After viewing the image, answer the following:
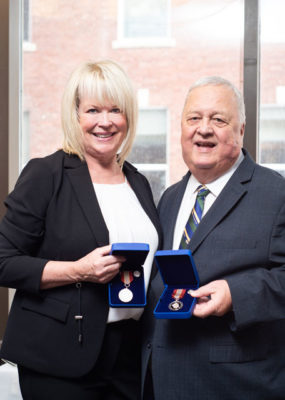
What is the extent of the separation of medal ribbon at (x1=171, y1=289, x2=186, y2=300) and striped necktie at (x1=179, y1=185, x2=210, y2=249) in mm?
166

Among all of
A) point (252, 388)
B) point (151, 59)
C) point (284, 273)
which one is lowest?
point (252, 388)

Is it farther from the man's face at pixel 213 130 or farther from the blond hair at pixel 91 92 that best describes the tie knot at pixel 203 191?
the blond hair at pixel 91 92

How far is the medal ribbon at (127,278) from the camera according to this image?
160 centimetres

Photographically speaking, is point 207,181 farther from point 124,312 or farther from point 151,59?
point 151,59

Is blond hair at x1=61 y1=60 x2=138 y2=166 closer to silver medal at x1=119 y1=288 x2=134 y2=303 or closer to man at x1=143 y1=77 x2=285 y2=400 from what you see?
man at x1=143 y1=77 x2=285 y2=400

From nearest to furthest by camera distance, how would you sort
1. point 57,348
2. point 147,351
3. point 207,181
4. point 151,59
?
point 57,348, point 147,351, point 207,181, point 151,59

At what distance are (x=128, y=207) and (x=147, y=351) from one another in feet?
1.59

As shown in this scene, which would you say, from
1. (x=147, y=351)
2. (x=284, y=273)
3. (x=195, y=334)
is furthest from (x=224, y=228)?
(x=147, y=351)

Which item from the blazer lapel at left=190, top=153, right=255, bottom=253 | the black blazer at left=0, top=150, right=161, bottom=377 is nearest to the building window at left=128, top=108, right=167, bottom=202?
the blazer lapel at left=190, top=153, right=255, bottom=253

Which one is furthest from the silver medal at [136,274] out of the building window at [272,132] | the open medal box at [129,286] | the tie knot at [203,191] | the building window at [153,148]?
the building window at [272,132]

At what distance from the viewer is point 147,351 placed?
1748mm

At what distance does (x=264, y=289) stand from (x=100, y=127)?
75cm

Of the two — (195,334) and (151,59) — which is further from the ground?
(151,59)

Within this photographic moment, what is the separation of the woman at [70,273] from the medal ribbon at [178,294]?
171 mm
